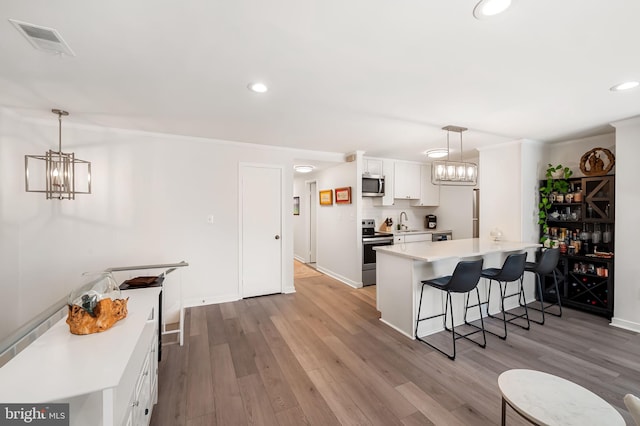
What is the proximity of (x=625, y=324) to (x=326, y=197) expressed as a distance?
4560 millimetres

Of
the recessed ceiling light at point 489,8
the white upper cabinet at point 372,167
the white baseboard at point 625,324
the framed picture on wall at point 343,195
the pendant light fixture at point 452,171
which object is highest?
the recessed ceiling light at point 489,8

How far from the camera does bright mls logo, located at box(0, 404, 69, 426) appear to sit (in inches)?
34.6

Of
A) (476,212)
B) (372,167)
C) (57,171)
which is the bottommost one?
(476,212)

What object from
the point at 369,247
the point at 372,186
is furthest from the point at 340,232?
the point at 372,186

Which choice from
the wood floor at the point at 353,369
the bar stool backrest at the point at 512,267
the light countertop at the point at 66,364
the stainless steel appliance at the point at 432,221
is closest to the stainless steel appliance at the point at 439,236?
the stainless steel appliance at the point at 432,221

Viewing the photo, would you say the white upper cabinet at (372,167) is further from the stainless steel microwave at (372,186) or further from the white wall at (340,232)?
the white wall at (340,232)

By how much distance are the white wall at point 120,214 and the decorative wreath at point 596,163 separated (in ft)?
14.1

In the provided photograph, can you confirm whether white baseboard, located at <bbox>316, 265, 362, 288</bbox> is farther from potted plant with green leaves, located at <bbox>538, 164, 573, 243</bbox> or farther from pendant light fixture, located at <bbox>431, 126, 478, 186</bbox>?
potted plant with green leaves, located at <bbox>538, 164, 573, 243</bbox>

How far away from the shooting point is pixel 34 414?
0.91 m

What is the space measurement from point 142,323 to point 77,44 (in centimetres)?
175

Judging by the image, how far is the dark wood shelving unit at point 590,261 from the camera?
11.3 feet

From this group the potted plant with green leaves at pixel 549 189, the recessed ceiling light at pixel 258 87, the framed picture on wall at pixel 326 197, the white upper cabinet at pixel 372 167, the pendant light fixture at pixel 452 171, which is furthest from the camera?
the framed picture on wall at pixel 326 197

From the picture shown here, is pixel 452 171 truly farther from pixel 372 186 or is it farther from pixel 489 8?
pixel 489 8

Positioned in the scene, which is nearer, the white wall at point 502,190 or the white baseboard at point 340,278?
the white wall at point 502,190
